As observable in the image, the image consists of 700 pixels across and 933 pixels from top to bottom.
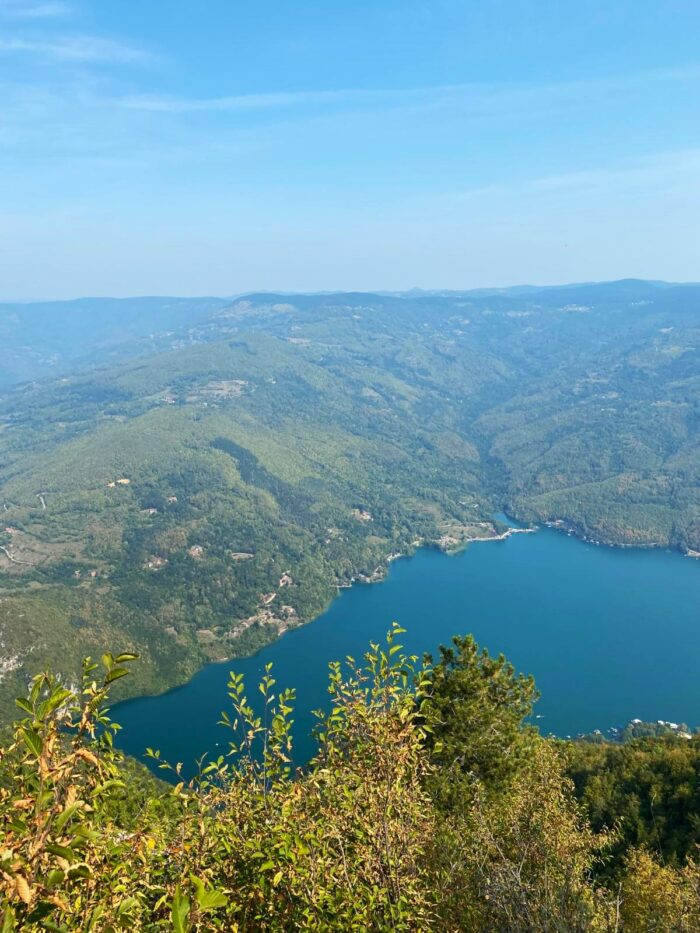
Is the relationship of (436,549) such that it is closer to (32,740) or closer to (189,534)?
(189,534)

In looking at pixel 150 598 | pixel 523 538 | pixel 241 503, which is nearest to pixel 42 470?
pixel 241 503

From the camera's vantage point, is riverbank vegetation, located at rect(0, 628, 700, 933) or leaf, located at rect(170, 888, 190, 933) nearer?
leaf, located at rect(170, 888, 190, 933)

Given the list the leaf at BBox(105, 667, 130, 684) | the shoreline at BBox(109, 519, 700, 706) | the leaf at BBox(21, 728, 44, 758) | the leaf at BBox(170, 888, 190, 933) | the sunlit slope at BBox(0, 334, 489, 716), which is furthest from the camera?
the shoreline at BBox(109, 519, 700, 706)

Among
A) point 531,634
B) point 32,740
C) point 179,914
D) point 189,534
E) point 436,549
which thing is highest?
point 32,740

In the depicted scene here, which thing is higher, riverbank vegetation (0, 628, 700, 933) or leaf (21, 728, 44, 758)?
leaf (21, 728, 44, 758)

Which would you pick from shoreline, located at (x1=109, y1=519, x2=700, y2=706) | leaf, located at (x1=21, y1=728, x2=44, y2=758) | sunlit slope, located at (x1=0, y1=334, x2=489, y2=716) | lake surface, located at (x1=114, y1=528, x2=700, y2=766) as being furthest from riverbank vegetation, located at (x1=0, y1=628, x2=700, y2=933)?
shoreline, located at (x1=109, y1=519, x2=700, y2=706)

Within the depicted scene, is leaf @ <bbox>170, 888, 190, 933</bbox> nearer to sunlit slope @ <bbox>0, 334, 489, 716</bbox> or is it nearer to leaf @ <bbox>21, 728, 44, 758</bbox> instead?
leaf @ <bbox>21, 728, 44, 758</bbox>

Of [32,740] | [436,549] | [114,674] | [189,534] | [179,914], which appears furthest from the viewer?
[436,549]

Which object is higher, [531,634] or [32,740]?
[32,740]

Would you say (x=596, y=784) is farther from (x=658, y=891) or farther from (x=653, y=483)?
(x=653, y=483)

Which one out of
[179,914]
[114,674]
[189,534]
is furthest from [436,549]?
[179,914]
